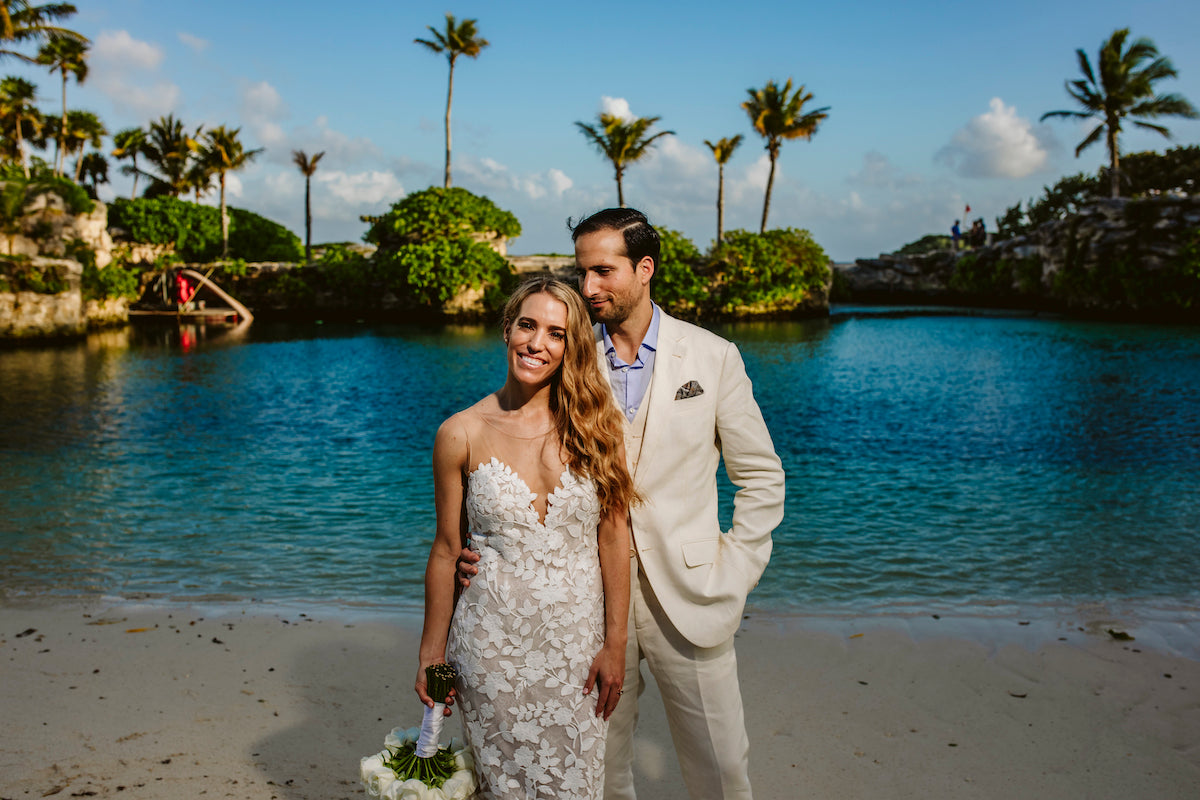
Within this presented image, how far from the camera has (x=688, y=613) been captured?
2.54 m

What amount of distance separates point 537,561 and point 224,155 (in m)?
50.9

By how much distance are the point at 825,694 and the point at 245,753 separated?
295 cm

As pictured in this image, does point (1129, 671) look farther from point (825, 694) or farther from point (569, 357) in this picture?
point (569, 357)

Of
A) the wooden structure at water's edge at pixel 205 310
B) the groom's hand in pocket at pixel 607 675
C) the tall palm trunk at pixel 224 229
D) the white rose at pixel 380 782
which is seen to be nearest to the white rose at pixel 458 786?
the white rose at pixel 380 782

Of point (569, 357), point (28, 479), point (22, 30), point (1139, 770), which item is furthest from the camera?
point (22, 30)

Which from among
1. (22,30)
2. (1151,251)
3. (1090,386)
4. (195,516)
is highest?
(22,30)

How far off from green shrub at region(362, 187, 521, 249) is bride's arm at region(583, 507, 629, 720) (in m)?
39.5

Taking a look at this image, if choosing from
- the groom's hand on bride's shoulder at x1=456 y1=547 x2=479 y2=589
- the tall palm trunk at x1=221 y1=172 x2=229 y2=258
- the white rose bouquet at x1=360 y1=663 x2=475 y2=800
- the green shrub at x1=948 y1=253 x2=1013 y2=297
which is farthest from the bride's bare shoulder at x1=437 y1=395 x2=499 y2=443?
the tall palm trunk at x1=221 y1=172 x2=229 y2=258

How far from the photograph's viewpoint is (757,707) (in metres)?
4.24

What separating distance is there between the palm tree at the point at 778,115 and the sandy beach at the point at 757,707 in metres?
38.5

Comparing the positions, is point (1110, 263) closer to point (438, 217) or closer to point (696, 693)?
point (438, 217)

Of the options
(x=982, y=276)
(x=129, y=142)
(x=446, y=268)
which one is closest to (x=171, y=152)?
(x=129, y=142)

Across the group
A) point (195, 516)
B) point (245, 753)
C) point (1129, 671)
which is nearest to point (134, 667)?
point (245, 753)

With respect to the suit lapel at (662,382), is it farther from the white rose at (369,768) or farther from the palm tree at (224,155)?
the palm tree at (224,155)
